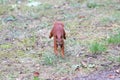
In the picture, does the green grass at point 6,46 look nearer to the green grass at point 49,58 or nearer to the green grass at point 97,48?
the green grass at point 49,58

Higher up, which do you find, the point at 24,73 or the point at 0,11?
the point at 0,11

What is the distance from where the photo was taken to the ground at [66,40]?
6145 mm

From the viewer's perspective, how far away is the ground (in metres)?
6.14

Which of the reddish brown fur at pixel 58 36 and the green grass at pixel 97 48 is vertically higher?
the reddish brown fur at pixel 58 36

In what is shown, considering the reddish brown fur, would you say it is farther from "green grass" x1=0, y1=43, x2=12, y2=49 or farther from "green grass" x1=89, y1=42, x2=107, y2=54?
"green grass" x1=0, y1=43, x2=12, y2=49

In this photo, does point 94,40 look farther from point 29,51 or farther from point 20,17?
point 20,17

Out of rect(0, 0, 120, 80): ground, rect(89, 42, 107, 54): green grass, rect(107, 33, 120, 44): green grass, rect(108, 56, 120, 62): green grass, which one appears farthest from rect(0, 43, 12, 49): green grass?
rect(108, 56, 120, 62): green grass

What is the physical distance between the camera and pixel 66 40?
24.6 feet

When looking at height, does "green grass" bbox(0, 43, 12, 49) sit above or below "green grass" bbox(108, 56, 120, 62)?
above

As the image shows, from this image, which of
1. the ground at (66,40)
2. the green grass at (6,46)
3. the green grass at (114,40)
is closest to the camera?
the ground at (66,40)

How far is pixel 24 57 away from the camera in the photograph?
6770mm

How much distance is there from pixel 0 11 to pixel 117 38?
3.63 metres

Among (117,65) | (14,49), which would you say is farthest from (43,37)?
(117,65)

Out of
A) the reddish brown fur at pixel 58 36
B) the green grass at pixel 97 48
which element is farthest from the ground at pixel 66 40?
the reddish brown fur at pixel 58 36
